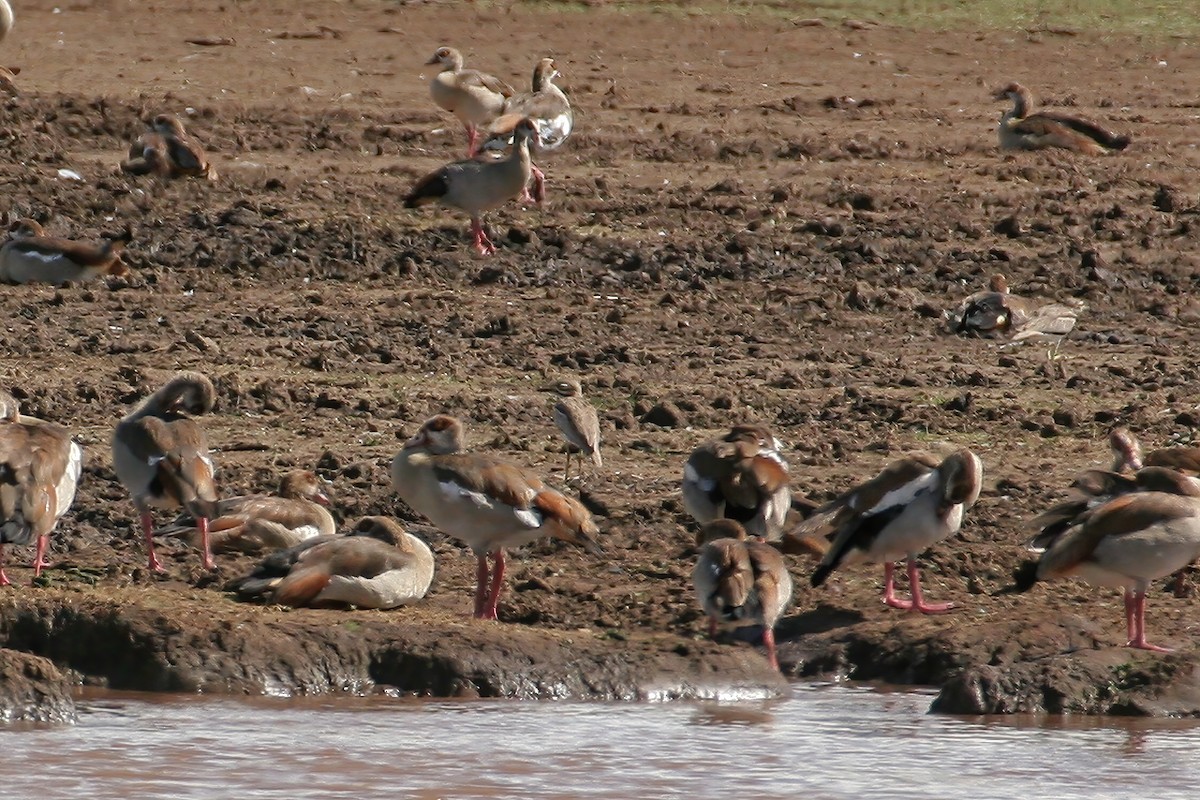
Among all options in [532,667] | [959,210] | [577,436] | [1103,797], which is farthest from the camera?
[959,210]

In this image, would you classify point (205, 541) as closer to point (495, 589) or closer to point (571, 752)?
point (495, 589)

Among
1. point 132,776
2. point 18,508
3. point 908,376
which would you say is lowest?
point 132,776

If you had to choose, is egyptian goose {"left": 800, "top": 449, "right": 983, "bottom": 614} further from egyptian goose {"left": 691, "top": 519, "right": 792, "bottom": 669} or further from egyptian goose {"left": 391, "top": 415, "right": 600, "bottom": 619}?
egyptian goose {"left": 391, "top": 415, "right": 600, "bottom": 619}

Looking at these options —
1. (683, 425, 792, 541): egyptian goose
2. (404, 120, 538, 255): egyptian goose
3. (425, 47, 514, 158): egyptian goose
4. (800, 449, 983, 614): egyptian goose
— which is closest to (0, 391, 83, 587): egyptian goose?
(683, 425, 792, 541): egyptian goose

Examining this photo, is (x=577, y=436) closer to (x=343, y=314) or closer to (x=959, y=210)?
(x=343, y=314)

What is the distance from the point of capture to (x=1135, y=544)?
29.6ft

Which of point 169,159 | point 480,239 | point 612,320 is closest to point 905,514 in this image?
point 612,320

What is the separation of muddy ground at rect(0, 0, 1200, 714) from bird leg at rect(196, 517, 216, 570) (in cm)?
11

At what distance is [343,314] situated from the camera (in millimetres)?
14711

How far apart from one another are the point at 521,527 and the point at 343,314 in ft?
17.8

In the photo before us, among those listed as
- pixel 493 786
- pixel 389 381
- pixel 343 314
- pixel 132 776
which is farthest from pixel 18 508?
pixel 343 314

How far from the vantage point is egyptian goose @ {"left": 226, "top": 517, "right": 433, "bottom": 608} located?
9.12 meters

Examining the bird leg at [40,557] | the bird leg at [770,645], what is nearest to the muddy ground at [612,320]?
the bird leg at [40,557]

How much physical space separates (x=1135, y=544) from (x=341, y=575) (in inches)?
122
